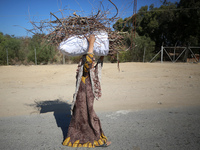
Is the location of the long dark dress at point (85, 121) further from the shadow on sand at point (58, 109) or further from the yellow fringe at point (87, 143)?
the shadow on sand at point (58, 109)

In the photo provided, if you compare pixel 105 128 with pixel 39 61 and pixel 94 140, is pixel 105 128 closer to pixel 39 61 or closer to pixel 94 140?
pixel 94 140

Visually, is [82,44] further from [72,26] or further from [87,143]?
[87,143]

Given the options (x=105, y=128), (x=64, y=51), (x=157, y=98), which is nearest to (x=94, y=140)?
(x=105, y=128)

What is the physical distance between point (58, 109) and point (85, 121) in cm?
240

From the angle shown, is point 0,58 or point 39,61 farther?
point 39,61

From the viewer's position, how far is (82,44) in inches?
106

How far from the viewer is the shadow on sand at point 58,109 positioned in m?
4.09

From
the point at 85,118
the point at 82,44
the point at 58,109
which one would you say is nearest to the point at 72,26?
the point at 82,44

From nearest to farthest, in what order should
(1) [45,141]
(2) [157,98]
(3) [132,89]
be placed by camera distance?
(1) [45,141] < (2) [157,98] < (3) [132,89]

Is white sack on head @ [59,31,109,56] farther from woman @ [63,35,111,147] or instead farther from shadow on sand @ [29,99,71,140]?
shadow on sand @ [29,99,71,140]

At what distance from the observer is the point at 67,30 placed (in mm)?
2658

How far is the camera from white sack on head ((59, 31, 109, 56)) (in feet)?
8.66

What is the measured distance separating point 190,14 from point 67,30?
75.7 feet

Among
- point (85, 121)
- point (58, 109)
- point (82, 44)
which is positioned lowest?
point (58, 109)
